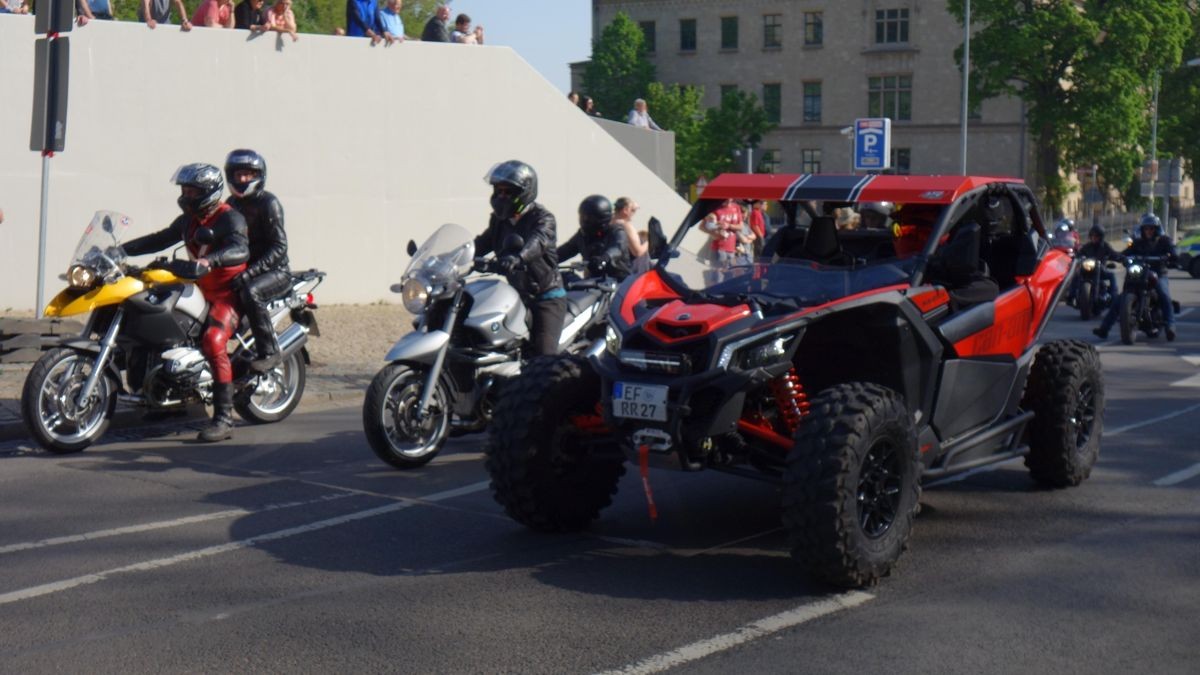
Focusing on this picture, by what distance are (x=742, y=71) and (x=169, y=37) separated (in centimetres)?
6865

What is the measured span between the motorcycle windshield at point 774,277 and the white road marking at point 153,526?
2.41m

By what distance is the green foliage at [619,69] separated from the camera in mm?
84188

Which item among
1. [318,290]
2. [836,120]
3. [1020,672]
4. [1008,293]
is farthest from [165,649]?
[836,120]

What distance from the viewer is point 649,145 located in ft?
87.0

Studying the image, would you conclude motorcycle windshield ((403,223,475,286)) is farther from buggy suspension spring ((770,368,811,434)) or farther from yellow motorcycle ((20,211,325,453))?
buggy suspension spring ((770,368,811,434))

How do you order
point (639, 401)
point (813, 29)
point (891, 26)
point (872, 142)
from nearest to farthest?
point (639, 401), point (872, 142), point (891, 26), point (813, 29)

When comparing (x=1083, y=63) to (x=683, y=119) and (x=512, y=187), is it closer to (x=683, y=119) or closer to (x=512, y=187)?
(x=683, y=119)

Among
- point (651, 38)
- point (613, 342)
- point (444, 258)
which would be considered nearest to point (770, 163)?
point (651, 38)

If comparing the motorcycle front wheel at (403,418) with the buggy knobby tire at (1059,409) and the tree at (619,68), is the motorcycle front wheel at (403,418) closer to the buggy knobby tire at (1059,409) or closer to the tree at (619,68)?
the buggy knobby tire at (1059,409)

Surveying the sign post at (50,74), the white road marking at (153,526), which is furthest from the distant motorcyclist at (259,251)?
the sign post at (50,74)

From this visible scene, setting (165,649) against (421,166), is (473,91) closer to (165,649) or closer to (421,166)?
(421,166)

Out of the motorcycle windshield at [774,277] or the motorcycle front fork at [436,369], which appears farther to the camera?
the motorcycle front fork at [436,369]

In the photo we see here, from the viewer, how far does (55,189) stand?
17391mm

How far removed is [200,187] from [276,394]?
5.86 feet
